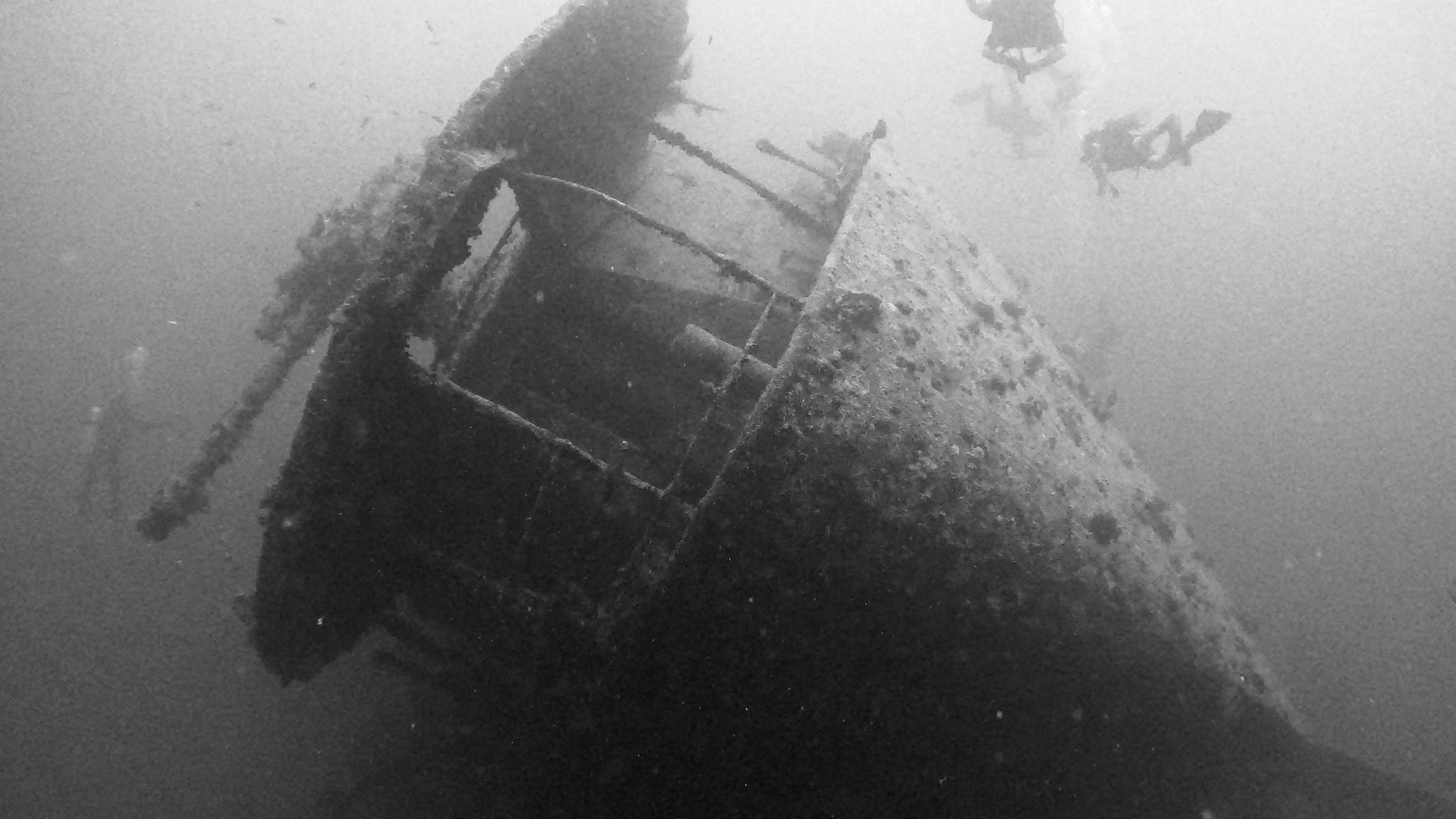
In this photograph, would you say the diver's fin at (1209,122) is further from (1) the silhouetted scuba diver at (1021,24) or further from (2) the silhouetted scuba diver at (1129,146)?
(1) the silhouetted scuba diver at (1021,24)

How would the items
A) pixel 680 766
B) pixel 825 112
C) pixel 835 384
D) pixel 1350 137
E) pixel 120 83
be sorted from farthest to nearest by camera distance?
1. pixel 120 83
2. pixel 1350 137
3. pixel 825 112
4. pixel 680 766
5. pixel 835 384

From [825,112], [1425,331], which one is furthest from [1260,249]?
[825,112]

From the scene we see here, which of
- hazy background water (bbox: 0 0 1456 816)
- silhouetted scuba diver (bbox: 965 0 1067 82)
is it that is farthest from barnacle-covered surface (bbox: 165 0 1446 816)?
silhouetted scuba diver (bbox: 965 0 1067 82)

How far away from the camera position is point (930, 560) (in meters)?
2.67

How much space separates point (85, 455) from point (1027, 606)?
15585 millimetres

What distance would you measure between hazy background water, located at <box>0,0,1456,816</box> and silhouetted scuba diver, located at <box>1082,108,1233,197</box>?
3176 mm

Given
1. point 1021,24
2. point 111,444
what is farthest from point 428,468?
point 111,444

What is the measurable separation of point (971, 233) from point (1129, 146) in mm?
3285

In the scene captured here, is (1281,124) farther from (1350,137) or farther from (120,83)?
(120,83)

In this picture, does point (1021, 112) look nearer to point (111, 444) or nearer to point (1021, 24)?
point (1021, 24)

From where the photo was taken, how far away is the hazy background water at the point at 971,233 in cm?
857

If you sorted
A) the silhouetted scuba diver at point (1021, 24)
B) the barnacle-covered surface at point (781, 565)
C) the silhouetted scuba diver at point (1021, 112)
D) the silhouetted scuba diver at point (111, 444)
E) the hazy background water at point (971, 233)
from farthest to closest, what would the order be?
the silhouetted scuba diver at point (1021, 112) → the hazy background water at point (971, 233) → the silhouetted scuba diver at point (111, 444) → the silhouetted scuba diver at point (1021, 24) → the barnacle-covered surface at point (781, 565)

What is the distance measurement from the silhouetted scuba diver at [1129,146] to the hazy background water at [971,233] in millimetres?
3176

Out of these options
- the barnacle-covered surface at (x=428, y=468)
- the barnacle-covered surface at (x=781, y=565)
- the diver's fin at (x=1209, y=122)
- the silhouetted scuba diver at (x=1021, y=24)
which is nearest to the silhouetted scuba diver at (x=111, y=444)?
the barnacle-covered surface at (x=428, y=468)
